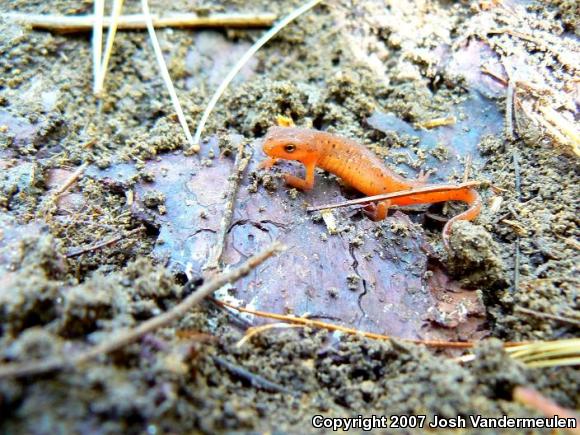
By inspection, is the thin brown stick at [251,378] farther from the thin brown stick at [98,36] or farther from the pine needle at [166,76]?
the thin brown stick at [98,36]

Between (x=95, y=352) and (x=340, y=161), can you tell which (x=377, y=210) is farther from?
(x=95, y=352)

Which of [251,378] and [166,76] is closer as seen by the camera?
[251,378]

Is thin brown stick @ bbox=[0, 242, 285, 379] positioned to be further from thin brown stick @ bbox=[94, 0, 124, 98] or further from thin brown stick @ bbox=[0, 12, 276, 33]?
thin brown stick @ bbox=[0, 12, 276, 33]

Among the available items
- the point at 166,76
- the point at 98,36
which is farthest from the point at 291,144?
the point at 98,36

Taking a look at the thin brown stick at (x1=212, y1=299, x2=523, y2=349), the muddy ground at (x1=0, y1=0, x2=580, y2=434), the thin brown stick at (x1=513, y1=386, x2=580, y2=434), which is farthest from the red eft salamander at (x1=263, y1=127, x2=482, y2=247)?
the thin brown stick at (x1=513, y1=386, x2=580, y2=434)

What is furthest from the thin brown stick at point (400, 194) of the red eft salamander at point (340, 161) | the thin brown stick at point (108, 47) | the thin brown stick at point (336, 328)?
the thin brown stick at point (108, 47)

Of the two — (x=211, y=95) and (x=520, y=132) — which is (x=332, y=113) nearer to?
(x=211, y=95)
